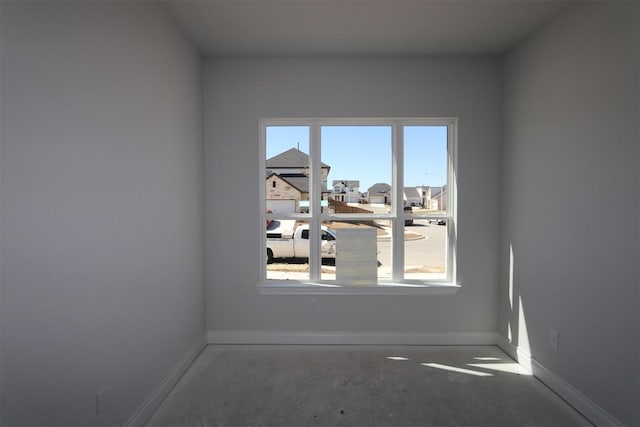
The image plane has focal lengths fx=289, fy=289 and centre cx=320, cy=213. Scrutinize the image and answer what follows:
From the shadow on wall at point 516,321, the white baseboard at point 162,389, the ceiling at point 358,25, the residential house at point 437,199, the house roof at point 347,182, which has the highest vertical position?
the ceiling at point 358,25

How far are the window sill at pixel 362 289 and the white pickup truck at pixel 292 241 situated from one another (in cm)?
29

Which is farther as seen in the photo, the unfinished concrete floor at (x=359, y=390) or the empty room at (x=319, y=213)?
the unfinished concrete floor at (x=359, y=390)

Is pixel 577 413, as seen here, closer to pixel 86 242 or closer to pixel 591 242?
pixel 591 242

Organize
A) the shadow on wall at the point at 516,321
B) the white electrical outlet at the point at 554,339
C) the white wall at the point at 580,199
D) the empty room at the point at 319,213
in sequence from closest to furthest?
1. the empty room at the point at 319,213
2. the white wall at the point at 580,199
3. the white electrical outlet at the point at 554,339
4. the shadow on wall at the point at 516,321

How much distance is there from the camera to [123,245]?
5.41 ft

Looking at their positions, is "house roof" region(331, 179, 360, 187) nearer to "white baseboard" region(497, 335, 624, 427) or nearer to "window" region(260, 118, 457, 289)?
"window" region(260, 118, 457, 289)

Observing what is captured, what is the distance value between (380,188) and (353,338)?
1.50m

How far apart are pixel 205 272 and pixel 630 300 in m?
3.10

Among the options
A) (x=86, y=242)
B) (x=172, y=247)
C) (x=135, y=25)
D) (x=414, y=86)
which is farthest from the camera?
(x=414, y=86)

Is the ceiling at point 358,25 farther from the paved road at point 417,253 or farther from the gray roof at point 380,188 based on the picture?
the paved road at point 417,253

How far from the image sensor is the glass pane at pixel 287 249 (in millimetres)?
2922

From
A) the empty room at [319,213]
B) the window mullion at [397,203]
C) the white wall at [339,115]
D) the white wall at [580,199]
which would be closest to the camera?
the empty room at [319,213]

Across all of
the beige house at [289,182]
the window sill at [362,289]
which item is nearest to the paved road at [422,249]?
the window sill at [362,289]

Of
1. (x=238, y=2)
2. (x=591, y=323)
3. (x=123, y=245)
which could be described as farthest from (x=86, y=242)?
(x=591, y=323)
